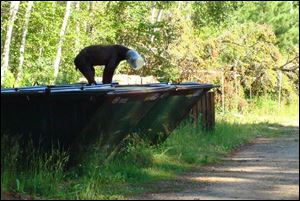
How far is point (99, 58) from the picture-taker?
10.4 m

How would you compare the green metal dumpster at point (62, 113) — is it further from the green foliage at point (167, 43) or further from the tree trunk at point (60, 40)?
the tree trunk at point (60, 40)

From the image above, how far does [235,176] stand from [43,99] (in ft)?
11.8

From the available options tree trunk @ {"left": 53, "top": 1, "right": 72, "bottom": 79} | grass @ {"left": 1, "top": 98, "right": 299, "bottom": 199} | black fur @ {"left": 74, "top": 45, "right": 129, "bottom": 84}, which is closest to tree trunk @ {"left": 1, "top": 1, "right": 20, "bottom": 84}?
tree trunk @ {"left": 53, "top": 1, "right": 72, "bottom": 79}

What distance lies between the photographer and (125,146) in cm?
994

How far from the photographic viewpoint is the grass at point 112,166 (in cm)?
724

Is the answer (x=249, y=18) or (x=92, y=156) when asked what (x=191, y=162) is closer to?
(x=92, y=156)

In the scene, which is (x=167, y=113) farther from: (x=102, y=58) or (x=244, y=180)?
(x=244, y=180)

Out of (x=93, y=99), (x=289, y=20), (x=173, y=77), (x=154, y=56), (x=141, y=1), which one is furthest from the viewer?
(x=289, y=20)

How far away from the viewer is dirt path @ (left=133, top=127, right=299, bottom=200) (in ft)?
25.5

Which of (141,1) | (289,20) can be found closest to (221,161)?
(141,1)

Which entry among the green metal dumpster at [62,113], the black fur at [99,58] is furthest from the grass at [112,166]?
the black fur at [99,58]

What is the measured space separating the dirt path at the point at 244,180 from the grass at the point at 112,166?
1.17 feet

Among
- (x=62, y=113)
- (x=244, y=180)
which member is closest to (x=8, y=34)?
(x=62, y=113)

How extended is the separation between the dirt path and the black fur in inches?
95.3
